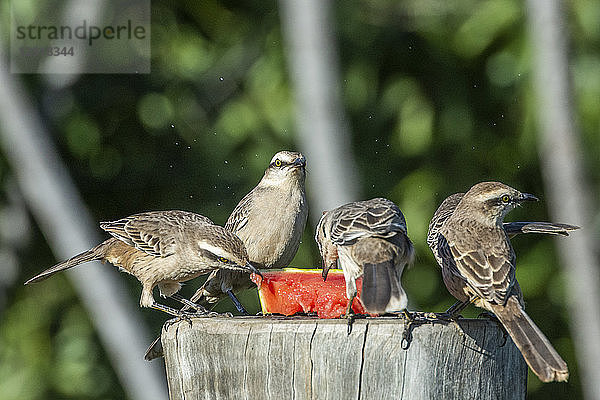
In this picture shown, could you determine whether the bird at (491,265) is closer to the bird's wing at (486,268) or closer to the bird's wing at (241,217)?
the bird's wing at (486,268)

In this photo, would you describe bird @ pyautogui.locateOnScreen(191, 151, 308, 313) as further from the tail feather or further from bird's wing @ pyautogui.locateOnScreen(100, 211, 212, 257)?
the tail feather

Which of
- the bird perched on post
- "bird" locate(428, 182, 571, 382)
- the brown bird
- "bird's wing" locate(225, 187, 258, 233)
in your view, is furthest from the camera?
"bird's wing" locate(225, 187, 258, 233)

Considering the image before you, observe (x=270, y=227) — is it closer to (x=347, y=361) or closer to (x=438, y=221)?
(x=438, y=221)

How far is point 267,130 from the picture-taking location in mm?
9805

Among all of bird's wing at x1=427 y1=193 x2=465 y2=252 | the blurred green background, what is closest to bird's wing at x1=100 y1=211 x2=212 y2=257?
bird's wing at x1=427 y1=193 x2=465 y2=252

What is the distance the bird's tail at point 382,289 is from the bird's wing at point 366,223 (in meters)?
0.18

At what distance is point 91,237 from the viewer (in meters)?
8.33

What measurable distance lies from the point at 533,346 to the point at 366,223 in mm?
1056

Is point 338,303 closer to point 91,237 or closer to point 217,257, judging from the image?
point 217,257

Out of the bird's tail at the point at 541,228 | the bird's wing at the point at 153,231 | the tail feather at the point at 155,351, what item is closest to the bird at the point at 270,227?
the bird's wing at the point at 153,231

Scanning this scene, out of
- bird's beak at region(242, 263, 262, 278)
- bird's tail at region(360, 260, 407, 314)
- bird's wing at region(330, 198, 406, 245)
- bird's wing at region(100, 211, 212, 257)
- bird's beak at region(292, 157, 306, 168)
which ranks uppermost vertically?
bird's beak at region(292, 157, 306, 168)

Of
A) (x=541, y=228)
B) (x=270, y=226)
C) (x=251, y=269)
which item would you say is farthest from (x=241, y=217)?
Result: (x=541, y=228)

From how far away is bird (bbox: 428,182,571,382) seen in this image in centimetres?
379

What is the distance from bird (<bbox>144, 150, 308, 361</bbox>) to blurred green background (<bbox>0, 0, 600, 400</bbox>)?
3.33m
